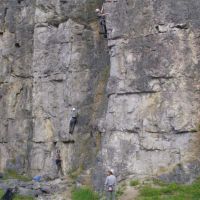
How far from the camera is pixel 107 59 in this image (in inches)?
1277

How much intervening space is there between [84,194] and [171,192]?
5.19 metres

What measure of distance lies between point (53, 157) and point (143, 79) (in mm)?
10939

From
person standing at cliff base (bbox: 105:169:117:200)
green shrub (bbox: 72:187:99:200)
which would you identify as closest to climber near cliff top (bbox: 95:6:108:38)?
green shrub (bbox: 72:187:99:200)

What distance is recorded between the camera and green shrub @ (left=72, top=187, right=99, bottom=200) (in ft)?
86.5

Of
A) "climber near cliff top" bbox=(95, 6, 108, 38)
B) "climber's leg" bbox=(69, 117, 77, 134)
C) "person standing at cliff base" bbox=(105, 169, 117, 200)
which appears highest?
"climber near cliff top" bbox=(95, 6, 108, 38)

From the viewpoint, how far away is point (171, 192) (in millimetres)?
24000

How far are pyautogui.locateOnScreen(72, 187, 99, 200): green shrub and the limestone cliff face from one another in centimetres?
70

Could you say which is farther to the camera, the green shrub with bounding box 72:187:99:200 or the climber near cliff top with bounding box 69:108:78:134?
the climber near cliff top with bounding box 69:108:78:134

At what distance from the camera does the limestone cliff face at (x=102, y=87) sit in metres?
25.7

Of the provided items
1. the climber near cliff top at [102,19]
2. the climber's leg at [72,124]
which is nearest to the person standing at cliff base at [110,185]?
the climber's leg at [72,124]

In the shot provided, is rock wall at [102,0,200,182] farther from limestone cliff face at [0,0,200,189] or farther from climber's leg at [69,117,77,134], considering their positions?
climber's leg at [69,117,77,134]

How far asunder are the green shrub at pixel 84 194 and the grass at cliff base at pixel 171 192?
10.1ft

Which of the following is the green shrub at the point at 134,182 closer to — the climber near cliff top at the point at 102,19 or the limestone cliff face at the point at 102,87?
the limestone cliff face at the point at 102,87

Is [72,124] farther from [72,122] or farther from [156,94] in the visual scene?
[156,94]
